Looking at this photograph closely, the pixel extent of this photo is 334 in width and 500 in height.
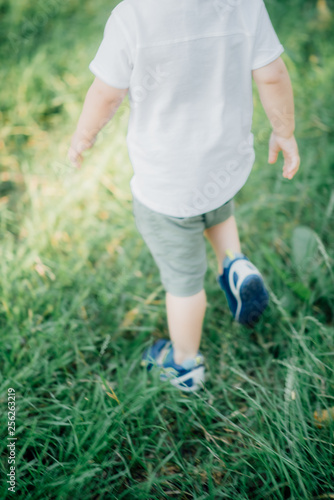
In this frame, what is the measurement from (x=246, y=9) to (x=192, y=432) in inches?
47.4

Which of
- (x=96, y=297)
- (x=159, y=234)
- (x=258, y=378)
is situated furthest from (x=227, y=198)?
(x=96, y=297)

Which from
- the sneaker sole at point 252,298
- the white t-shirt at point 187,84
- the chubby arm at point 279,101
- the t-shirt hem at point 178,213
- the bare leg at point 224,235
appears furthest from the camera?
the bare leg at point 224,235

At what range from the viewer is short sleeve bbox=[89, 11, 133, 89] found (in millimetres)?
940

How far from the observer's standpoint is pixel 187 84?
1.00 meters

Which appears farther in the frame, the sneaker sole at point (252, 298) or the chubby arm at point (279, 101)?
the sneaker sole at point (252, 298)

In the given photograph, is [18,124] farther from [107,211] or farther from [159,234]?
[159,234]

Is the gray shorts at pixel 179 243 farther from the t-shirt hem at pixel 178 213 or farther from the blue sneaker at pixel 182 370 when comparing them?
the blue sneaker at pixel 182 370

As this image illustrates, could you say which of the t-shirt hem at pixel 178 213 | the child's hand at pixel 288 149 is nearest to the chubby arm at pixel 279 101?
the child's hand at pixel 288 149

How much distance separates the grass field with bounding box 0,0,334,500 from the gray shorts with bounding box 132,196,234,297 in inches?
12.9

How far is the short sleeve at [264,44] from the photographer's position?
100 cm

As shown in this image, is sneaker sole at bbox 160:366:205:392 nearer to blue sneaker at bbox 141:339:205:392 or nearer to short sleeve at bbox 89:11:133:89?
blue sneaker at bbox 141:339:205:392

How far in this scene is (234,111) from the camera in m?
1.08

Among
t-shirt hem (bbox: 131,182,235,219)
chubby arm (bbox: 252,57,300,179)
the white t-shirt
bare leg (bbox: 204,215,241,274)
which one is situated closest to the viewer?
the white t-shirt

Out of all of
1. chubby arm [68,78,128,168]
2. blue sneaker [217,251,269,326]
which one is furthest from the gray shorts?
chubby arm [68,78,128,168]
